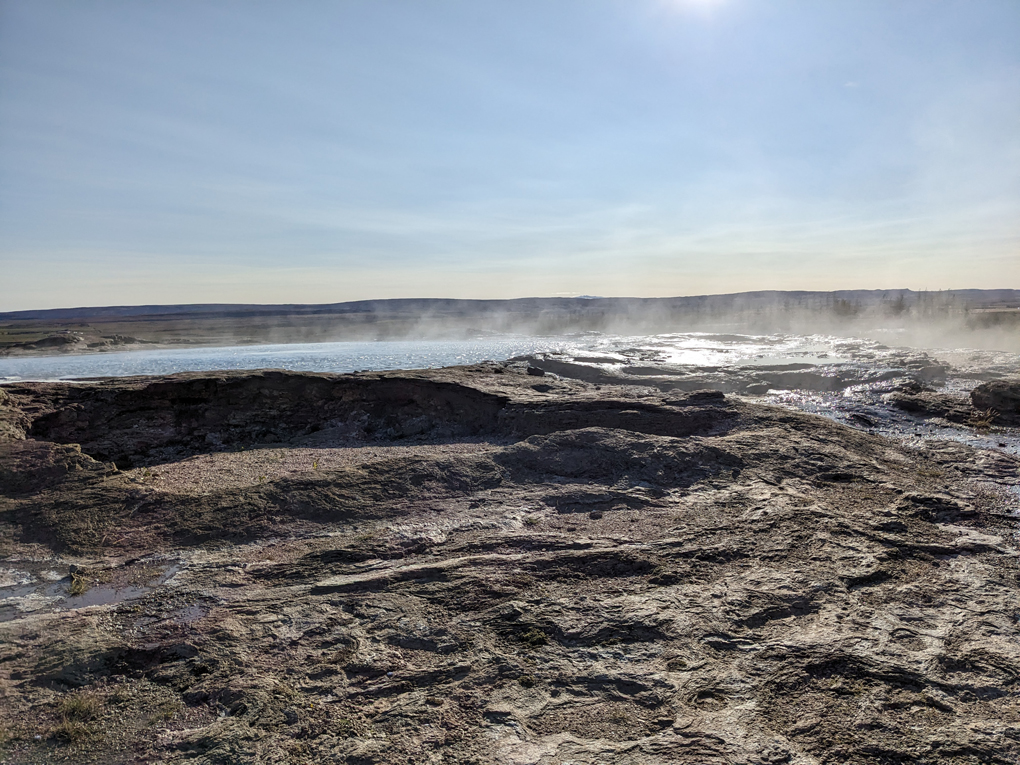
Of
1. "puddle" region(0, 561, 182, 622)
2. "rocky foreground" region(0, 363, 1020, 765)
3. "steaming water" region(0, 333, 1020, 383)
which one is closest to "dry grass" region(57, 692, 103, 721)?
"rocky foreground" region(0, 363, 1020, 765)

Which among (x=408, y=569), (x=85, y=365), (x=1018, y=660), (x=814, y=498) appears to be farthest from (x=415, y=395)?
(x=85, y=365)

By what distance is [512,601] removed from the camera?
184 inches

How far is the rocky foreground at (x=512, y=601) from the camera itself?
3.35 metres

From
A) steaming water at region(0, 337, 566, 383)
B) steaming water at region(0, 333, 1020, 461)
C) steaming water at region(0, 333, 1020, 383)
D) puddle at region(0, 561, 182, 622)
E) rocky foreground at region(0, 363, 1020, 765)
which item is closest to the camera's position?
rocky foreground at region(0, 363, 1020, 765)

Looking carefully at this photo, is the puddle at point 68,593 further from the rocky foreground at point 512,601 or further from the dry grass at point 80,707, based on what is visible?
the dry grass at point 80,707

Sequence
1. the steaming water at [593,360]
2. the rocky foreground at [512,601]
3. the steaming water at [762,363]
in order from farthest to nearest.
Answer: the steaming water at [593,360] < the steaming water at [762,363] < the rocky foreground at [512,601]

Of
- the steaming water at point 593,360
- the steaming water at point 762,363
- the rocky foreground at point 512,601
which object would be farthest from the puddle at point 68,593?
the steaming water at point 593,360

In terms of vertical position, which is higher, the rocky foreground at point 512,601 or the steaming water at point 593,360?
the steaming water at point 593,360

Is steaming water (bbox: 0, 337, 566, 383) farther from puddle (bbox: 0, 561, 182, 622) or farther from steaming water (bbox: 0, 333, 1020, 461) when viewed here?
puddle (bbox: 0, 561, 182, 622)

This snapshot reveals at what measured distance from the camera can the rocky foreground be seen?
3.35 m

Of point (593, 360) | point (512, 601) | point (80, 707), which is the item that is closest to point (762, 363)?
point (593, 360)

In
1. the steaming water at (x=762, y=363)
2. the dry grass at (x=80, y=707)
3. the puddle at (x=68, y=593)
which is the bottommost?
the dry grass at (x=80, y=707)

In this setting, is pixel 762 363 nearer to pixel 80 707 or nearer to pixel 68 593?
pixel 68 593

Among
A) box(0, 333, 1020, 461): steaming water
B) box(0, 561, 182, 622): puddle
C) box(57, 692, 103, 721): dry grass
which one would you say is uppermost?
box(0, 333, 1020, 461): steaming water
